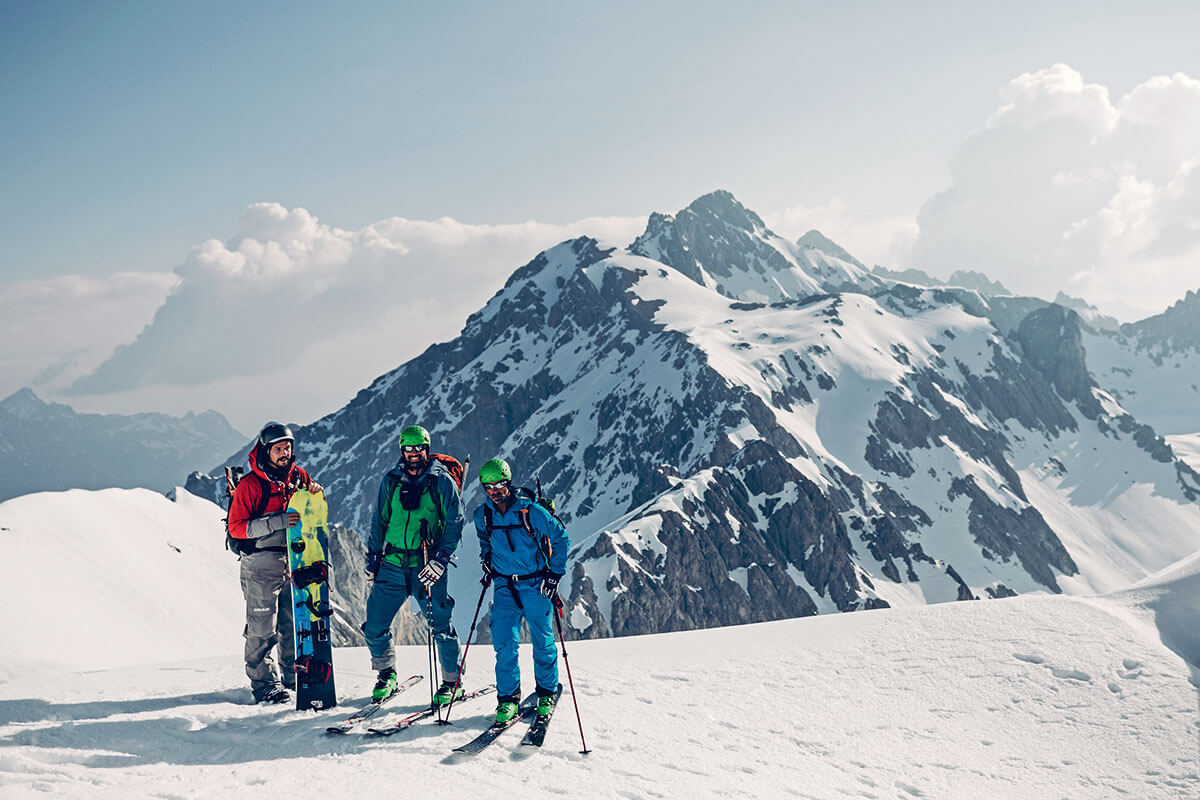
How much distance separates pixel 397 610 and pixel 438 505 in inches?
57.9

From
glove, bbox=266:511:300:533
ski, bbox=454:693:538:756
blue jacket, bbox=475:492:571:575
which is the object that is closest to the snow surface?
ski, bbox=454:693:538:756

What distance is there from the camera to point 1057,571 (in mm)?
160750

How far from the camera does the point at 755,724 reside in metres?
9.47

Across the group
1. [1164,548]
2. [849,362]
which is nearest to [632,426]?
[849,362]

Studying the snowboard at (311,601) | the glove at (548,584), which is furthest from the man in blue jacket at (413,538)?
the glove at (548,584)

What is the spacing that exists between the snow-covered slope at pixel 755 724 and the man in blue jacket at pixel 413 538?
3.55 feet

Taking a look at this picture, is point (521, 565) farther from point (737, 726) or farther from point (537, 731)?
point (737, 726)

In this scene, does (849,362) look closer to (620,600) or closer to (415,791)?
(620,600)

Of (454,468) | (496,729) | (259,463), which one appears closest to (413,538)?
(454,468)

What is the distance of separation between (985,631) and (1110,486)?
22839 centimetres

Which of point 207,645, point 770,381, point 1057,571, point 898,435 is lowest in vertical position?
point 1057,571

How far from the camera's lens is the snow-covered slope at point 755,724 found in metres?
7.43

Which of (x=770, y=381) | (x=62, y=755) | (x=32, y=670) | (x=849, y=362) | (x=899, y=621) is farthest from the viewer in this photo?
(x=849, y=362)

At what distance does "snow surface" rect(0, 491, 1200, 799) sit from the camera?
7.45 m
